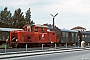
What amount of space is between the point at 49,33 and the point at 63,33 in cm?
874

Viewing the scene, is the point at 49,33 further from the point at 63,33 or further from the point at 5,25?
the point at 5,25

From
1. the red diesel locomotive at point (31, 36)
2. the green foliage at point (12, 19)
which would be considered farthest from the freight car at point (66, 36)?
the green foliage at point (12, 19)

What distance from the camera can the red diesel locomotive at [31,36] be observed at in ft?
115

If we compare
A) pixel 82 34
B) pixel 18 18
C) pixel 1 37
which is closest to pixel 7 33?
pixel 1 37

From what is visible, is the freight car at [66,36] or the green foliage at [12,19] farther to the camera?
the green foliage at [12,19]

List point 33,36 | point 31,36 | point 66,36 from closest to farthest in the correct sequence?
point 31,36
point 33,36
point 66,36

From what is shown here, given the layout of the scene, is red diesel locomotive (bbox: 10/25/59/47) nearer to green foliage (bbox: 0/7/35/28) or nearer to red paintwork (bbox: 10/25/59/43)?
red paintwork (bbox: 10/25/59/43)

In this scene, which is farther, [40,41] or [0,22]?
[0,22]

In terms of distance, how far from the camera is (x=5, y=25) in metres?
70.7

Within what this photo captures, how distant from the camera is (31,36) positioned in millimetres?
36281

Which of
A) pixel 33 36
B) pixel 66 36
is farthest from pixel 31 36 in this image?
pixel 66 36

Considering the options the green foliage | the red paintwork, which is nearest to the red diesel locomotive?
the red paintwork

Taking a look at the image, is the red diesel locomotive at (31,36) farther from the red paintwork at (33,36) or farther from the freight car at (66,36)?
the freight car at (66,36)

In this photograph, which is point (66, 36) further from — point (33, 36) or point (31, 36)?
point (31, 36)
